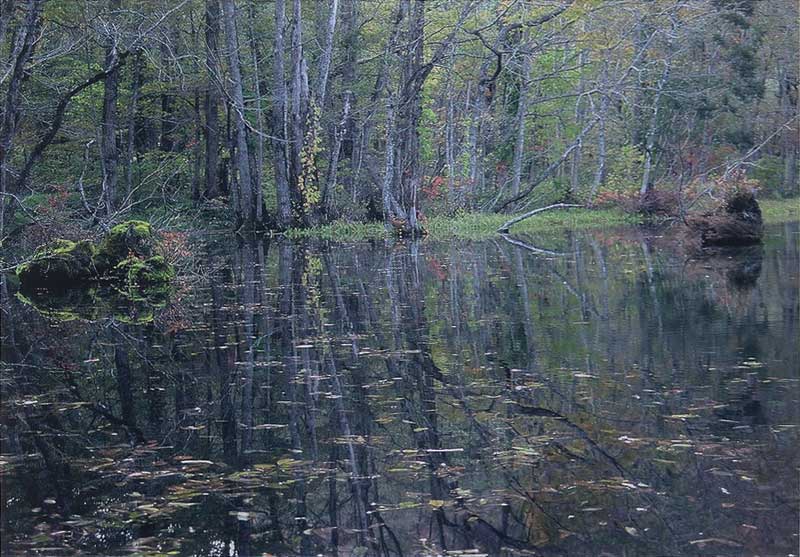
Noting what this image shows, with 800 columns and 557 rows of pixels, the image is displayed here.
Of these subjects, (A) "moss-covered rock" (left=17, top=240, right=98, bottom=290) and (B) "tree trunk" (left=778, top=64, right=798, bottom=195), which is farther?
(B) "tree trunk" (left=778, top=64, right=798, bottom=195)

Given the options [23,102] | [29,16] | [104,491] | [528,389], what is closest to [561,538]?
[104,491]

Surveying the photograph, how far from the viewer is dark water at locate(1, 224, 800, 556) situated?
4867 mm

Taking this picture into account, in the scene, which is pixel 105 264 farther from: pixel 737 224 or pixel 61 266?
pixel 737 224

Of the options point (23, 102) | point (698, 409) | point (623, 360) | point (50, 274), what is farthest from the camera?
point (23, 102)

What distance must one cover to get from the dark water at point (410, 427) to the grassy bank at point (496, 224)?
49.9 ft

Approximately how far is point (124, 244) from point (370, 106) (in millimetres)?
15301

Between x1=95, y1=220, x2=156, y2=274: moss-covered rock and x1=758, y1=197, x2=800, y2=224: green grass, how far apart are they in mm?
21857

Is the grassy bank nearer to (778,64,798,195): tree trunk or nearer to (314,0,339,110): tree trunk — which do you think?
(314,0,339,110): tree trunk

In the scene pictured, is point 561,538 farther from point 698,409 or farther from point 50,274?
point 50,274

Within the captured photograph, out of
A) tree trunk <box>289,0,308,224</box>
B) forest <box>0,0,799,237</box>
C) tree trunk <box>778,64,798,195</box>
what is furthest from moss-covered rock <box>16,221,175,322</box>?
tree trunk <box>778,64,798,195</box>

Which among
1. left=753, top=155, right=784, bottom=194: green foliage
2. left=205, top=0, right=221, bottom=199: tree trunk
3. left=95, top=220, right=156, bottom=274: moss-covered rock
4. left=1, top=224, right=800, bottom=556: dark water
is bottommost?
left=1, top=224, right=800, bottom=556: dark water

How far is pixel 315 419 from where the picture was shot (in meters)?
7.03

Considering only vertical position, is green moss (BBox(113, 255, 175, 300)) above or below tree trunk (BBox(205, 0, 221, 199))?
below

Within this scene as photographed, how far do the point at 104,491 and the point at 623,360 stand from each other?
5005 mm
